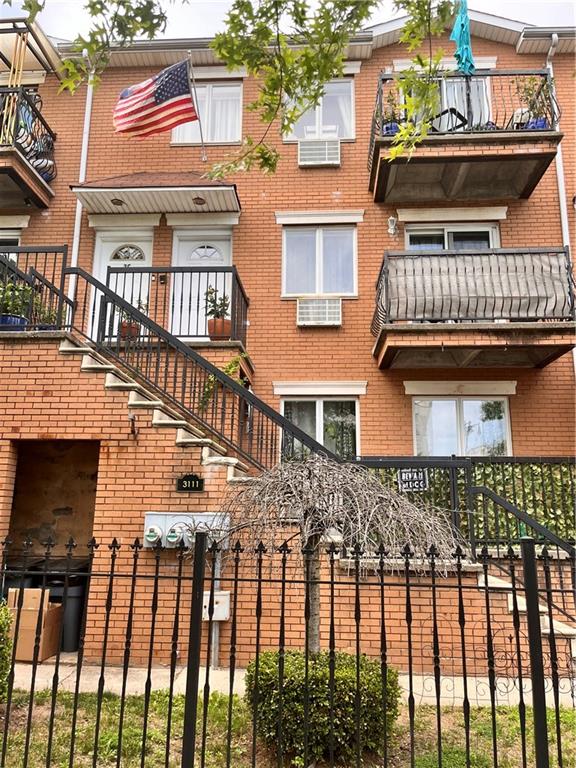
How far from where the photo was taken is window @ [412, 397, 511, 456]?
32.3ft

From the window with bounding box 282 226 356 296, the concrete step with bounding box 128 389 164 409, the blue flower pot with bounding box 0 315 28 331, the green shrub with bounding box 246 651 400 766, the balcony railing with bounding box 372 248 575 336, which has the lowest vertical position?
the green shrub with bounding box 246 651 400 766

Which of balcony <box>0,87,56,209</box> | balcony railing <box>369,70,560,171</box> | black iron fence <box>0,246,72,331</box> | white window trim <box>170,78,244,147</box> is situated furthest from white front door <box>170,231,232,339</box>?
balcony railing <box>369,70,560,171</box>

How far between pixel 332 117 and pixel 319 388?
5.82m

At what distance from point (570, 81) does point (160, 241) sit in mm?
8807

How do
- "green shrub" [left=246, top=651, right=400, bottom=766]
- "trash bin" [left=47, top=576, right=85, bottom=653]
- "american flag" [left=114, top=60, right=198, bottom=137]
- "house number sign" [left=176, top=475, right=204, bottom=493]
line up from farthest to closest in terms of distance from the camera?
"american flag" [left=114, top=60, right=198, bottom=137]
"trash bin" [left=47, top=576, right=85, bottom=653]
"house number sign" [left=176, top=475, right=204, bottom=493]
"green shrub" [left=246, top=651, right=400, bottom=766]

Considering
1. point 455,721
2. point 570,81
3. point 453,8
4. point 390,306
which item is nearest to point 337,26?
point 453,8

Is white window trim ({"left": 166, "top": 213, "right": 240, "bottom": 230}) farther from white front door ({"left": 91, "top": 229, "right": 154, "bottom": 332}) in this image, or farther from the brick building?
white front door ({"left": 91, "top": 229, "right": 154, "bottom": 332})

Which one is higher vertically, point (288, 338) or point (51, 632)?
point (288, 338)

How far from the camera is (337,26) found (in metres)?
4.50

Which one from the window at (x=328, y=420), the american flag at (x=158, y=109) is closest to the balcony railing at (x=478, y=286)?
the window at (x=328, y=420)

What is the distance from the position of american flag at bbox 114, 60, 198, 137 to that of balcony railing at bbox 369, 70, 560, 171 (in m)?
3.33

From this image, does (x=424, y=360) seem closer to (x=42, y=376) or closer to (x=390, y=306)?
(x=390, y=306)

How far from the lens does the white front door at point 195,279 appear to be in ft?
32.0

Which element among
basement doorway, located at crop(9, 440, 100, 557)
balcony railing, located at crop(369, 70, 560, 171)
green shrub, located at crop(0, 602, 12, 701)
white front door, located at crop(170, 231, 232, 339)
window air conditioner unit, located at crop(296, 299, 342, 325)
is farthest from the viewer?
window air conditioner unit, located at crop(296, 299, 342, 325)
